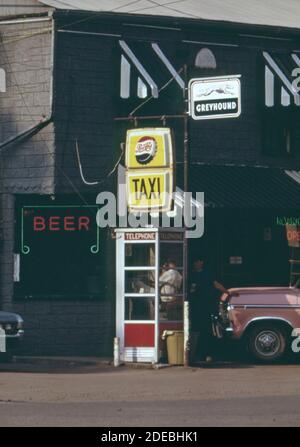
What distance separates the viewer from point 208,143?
94.3ft

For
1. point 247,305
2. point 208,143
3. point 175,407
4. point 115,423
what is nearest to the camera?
point 115,423

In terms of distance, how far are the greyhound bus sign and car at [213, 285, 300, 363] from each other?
3478 millimetres

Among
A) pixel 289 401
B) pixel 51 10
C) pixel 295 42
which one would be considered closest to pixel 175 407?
pixel 289 401

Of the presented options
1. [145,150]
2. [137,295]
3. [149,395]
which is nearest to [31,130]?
[145,150]

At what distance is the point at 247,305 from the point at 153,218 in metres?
2.71

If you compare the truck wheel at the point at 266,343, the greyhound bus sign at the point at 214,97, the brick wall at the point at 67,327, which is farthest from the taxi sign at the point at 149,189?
the brick wall at the point at 67,327

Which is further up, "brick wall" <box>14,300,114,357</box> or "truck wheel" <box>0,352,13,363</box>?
"brick wall" <box>14,300,114,357</box>

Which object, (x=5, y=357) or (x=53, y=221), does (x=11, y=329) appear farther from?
(x=53, y=221)

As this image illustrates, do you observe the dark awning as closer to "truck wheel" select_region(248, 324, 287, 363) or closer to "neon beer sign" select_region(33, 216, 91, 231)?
"neon beer sign" select_region(33, 216, 91, 231)

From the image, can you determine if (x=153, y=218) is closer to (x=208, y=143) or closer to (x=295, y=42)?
(x=208, y=143)

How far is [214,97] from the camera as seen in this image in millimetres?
25094

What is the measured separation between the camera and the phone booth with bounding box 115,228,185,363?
80.8 ft

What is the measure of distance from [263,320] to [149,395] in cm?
627

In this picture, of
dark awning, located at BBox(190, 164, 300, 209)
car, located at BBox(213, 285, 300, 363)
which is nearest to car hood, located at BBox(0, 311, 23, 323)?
car, located at BBox(213, 285, 300, 363)
